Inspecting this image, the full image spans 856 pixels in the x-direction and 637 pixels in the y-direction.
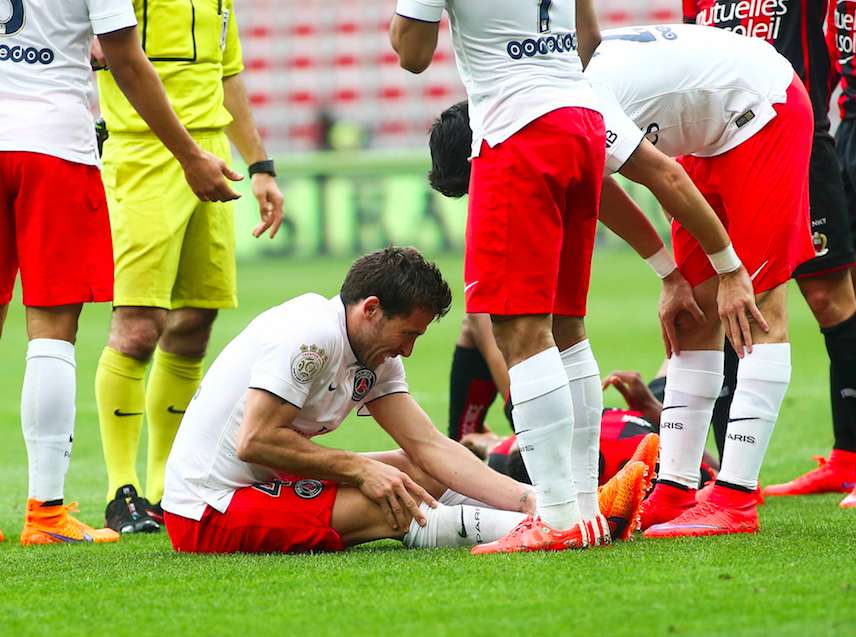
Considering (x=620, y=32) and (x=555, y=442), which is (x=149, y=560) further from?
(x=620, y=32)

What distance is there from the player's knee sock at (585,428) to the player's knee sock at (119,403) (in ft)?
6.23

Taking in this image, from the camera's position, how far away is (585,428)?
382cm

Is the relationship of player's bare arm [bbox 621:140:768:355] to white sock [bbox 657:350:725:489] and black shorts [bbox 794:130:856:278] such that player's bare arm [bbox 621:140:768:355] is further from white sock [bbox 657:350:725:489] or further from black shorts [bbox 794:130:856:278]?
black shorts [bbox 794:130:856:278]

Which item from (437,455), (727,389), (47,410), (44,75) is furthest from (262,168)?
(727,389)

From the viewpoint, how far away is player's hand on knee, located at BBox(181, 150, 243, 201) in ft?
14.2

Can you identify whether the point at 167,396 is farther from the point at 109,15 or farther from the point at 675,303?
the point at 675,303

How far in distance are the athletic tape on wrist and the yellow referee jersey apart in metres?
2.34

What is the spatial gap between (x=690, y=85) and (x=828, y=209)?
1.17m

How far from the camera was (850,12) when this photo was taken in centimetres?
532

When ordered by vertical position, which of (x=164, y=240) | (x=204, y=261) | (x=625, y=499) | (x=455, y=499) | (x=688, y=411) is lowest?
(x=455, y=499)

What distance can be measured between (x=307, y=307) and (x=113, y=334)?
1.49 meters

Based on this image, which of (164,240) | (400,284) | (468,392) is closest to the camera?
(400,284)

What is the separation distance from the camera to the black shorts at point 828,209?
16.1ft

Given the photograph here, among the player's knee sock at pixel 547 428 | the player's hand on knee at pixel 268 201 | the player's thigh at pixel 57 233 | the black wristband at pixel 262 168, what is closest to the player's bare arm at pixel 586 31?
the player's knee sock at pixel 547 428
